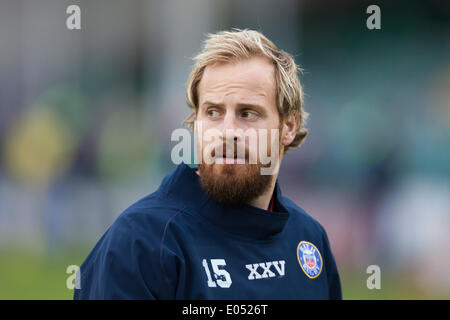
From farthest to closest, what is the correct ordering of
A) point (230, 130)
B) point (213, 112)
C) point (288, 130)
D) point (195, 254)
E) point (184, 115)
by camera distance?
point (184, 115) < point (288, 130) < point (213, 112) < point (230, 130) < point (195, 254)

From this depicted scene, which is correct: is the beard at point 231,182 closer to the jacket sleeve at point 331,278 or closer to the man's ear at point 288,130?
the man's ear at point 288,130

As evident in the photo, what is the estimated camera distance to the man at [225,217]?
219 cm

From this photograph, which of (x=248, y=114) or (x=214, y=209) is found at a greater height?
(x=248, y=114)

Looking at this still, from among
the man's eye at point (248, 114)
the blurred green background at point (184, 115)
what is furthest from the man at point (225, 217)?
the blurred green background at point (184, 115)

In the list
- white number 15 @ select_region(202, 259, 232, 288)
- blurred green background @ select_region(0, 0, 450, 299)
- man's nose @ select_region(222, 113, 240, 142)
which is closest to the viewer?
white number 15 @ select_region(202, 259, 232, 288)

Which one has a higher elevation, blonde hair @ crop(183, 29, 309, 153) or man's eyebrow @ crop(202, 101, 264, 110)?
blonde hair @ crop(183, 29, 309, 153)

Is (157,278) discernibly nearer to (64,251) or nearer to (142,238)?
(142,238)

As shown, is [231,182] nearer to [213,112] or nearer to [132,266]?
[213,112]

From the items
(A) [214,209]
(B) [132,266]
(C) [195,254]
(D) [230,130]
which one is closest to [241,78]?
(D) [230,130]

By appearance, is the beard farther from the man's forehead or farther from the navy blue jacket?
the man's forehead

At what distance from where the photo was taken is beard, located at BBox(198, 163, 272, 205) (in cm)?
247

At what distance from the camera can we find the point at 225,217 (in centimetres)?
248

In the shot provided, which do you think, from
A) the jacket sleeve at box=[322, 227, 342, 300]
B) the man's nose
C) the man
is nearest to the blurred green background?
the jacket sleeve at box=[322, 227, 342, 300]

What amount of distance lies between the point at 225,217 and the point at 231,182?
0.17m
